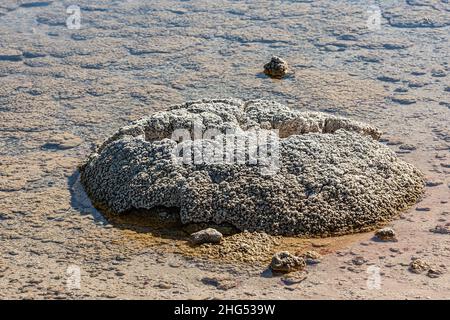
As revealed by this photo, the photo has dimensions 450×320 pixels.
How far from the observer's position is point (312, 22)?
9.27m

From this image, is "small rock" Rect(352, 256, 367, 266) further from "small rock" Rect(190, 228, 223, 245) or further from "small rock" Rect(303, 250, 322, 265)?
"small rock" Rect(190, 228, 223, 245)

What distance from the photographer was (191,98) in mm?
7062

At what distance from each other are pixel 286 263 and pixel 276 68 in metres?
3.63

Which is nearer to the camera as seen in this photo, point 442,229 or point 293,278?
point 293,278

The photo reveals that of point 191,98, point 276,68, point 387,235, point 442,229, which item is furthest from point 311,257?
point 276,68

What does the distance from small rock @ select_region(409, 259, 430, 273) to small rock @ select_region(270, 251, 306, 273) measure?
646mm

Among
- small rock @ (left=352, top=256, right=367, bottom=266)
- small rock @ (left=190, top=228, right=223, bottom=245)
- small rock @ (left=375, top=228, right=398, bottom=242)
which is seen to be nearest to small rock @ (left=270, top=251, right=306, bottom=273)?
small rock @ (left=352, top=256, right=367, bottom=266)

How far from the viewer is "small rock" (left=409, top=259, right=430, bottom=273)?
14.1ft

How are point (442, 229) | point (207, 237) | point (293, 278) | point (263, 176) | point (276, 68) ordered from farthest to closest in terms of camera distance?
point (276, 68) → point (263, 176) → point (442, 229) → point (207, 237) → point (293, 278)

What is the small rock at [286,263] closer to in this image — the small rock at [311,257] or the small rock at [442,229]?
the small rock at [311,257]

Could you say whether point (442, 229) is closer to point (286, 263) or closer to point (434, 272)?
point (434, 272)
